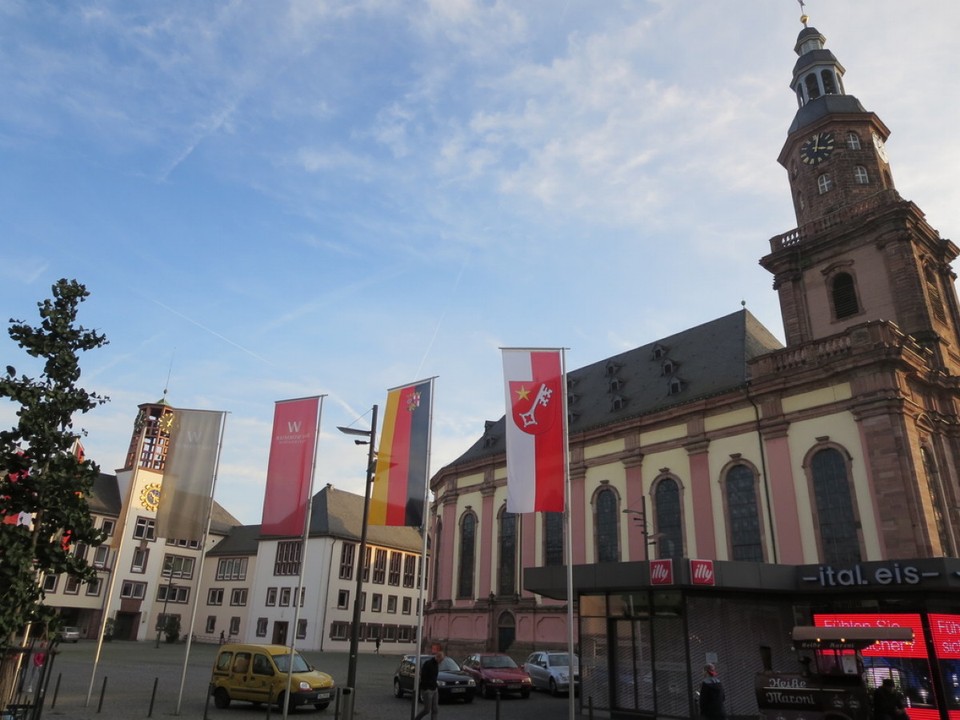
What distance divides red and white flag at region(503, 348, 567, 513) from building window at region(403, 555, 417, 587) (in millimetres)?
57899

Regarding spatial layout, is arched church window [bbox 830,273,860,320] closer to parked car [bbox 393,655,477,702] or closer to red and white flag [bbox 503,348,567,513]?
red and white flag [bbox 503,348,567,513]

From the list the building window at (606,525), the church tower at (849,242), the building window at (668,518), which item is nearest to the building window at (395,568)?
the building window at (606,525)

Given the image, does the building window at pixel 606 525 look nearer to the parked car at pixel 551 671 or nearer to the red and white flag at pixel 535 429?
the parked car at pixel 551 671

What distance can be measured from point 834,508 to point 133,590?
6305 cm

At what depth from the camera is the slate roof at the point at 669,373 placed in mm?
36219

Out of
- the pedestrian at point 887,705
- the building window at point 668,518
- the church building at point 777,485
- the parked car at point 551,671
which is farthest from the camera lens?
the building window at point 668,518

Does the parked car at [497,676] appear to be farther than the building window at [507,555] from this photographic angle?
No

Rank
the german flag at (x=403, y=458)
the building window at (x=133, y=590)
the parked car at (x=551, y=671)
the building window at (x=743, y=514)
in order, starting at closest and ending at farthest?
1. the german flag at (x=403, y=458)
2. the parked car at (x=551, y=671)
3. the building window at (x=743, y=514)
4. the building window at (x=133, y=590)

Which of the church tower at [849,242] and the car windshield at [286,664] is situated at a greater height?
the church tower at [849,242]

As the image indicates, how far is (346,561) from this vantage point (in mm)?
62625

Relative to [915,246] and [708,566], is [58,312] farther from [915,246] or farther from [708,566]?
[915,246]

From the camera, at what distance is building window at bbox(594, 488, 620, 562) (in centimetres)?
3697

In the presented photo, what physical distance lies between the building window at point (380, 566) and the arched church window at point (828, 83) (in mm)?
53286

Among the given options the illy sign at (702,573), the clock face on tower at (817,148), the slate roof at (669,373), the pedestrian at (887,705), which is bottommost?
the pedestrian at (887,705)
